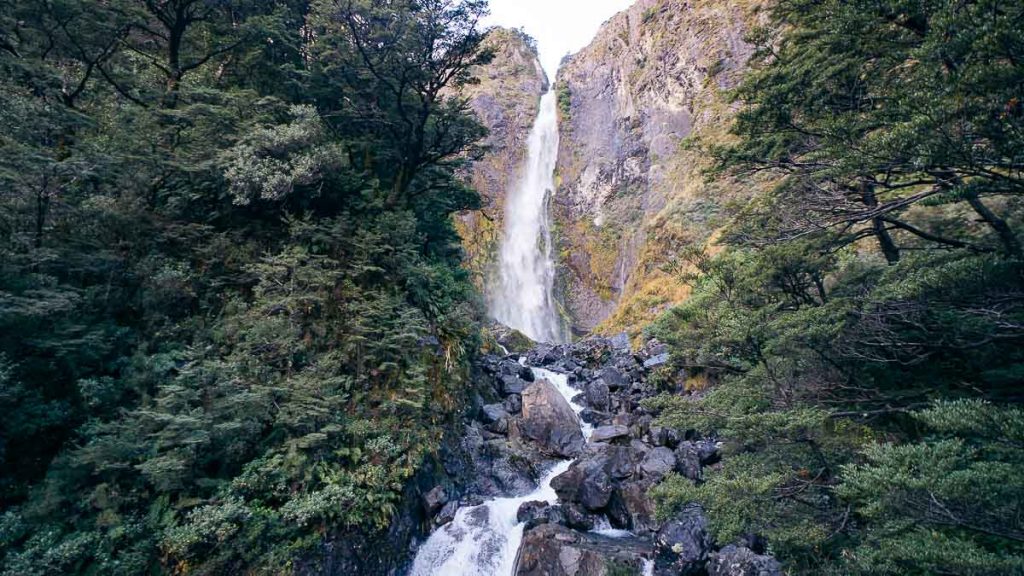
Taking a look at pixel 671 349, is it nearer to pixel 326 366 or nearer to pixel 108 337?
pixel 326 366

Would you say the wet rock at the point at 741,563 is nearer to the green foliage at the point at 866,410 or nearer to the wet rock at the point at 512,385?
the green foliage at the point at 866,410

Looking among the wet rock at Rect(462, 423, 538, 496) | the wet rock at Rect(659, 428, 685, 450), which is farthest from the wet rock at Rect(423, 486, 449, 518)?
the wet rock at Rect(659, 428, 685, 450)

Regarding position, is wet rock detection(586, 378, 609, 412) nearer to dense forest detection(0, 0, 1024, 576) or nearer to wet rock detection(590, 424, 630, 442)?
wet rock detection(590, 424, 630, 442)

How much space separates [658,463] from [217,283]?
9998 mm

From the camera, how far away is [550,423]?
430 inches

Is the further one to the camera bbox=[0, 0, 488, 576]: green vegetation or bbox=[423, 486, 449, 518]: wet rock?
bbox=[423, 486, 449, 518]: wet rock

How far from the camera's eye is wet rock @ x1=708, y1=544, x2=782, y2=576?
5395mm

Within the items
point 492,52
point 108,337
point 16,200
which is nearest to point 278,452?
point 108,337

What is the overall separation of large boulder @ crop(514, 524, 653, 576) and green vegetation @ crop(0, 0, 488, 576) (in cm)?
250

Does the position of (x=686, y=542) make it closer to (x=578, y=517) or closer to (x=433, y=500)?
(x=578, y=517)

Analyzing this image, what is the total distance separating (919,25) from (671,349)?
5.57m

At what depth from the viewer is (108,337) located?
603cm

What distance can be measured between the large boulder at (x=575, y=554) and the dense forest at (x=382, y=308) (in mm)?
1480

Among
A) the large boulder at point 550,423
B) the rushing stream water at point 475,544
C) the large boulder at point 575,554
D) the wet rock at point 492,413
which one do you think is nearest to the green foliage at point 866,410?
the large boulder at point 575,554
